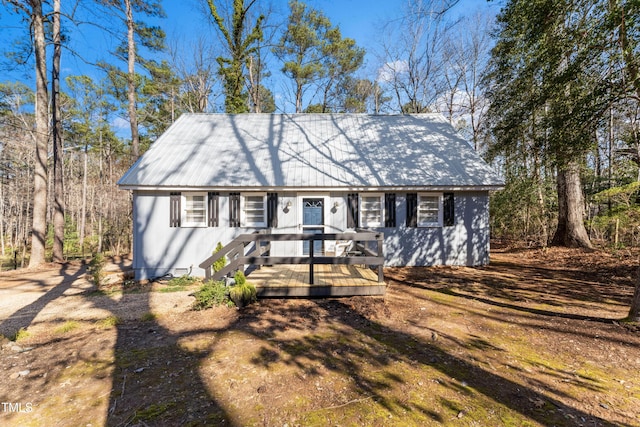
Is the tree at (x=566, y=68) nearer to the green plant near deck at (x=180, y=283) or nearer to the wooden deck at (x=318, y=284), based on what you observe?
the wooden deck at (x=318, y=284)

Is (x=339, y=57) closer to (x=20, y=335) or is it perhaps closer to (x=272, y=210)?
(x=272, y=210)

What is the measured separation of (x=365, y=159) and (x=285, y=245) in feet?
12.9

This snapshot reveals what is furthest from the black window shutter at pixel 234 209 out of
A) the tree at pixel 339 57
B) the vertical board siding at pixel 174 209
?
the tree at pixel 339 57

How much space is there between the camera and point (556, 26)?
223 inches

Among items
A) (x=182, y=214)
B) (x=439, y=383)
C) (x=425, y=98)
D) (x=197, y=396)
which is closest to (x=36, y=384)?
(x=197, y=396)

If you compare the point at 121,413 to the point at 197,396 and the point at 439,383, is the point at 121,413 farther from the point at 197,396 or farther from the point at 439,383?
the point at 439,383

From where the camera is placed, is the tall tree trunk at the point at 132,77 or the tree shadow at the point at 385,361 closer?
the tree shadow at the point at 385,361

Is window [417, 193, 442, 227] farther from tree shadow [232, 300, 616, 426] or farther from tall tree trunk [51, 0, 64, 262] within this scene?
tall tree trunk [51, 0, 64, 262]

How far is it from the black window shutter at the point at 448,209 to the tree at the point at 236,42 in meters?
13.0

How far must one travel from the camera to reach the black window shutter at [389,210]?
8305mm

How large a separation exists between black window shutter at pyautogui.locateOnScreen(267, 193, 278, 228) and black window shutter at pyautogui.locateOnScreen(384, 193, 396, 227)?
3.35 metres

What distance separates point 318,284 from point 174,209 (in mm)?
5080

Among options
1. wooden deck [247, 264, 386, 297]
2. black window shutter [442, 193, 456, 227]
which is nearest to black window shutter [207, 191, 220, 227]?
wooden deck [247, 264, 386, 297]

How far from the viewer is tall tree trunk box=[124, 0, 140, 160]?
1145cm
